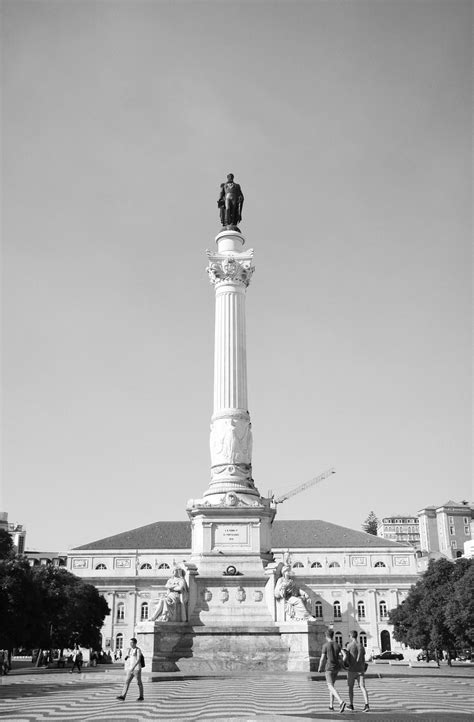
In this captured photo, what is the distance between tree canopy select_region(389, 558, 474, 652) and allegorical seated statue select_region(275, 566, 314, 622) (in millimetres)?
19208

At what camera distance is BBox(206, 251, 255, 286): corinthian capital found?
40.6m

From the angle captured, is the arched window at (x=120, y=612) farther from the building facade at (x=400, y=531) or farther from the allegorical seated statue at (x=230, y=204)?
the building facade at (x=400, y=531)

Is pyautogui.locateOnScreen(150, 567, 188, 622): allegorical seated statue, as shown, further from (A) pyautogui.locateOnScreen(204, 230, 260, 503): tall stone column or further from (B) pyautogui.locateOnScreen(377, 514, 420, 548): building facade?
(B) pyautogui.locateOnScreen(377, 514, 420, 548): building facade

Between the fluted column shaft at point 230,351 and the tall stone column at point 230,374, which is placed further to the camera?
the fluted column shaft at point 230,351

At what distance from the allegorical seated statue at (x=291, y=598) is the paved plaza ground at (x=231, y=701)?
12.3ft

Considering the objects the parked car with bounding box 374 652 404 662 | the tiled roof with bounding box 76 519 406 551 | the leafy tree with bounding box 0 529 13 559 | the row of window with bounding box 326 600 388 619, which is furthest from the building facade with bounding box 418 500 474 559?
the leafy tree with bounding box 0 529 13 559

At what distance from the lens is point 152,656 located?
29.0m

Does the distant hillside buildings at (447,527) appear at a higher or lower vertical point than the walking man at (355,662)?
higher

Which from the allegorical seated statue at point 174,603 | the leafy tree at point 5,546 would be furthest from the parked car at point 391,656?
the allegorical seated statue at point 174,603

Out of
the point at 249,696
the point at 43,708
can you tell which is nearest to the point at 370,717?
the point at 249,696

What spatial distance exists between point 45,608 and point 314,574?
5063cm

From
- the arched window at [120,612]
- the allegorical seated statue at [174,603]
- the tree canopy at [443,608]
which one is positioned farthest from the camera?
the arched window at [120,612]

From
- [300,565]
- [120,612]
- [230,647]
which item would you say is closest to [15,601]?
[230,647]

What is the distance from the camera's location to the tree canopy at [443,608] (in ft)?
152
